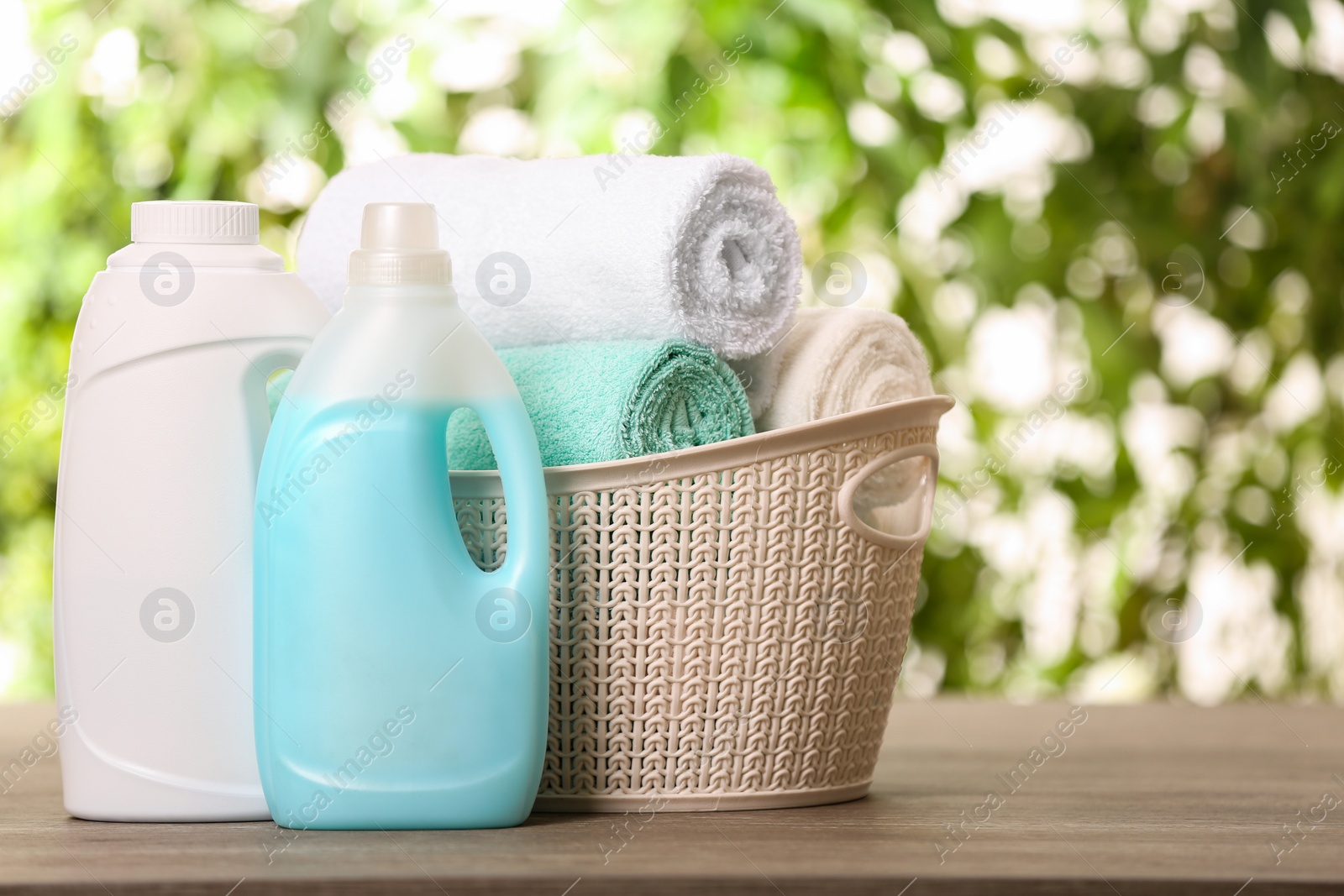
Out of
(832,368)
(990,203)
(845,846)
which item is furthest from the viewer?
(990,203)

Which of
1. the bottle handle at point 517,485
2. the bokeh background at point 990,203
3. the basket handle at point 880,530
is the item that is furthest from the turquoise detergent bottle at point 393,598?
the bokeh background at point 990,203

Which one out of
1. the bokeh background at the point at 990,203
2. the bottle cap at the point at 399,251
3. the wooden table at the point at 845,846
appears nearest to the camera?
the wooden table at the point at 845,846

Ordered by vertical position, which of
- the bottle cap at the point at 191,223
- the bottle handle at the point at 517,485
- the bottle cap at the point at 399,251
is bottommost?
the bottle handle at the point at 517,485

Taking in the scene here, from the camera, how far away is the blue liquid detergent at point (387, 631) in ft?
1.69

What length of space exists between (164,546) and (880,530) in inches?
12.5

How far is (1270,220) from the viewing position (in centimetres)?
129

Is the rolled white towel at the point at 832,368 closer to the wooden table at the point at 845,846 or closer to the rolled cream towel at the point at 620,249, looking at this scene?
the rolled cream towel at the point at 620,249

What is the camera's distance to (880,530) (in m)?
0.63

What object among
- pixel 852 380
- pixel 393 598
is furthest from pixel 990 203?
pixel 393 598

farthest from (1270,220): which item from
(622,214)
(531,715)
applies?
(531,715)

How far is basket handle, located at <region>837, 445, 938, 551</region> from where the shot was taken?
583mm

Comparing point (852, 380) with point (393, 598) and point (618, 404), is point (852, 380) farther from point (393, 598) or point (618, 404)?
point (393, 598)

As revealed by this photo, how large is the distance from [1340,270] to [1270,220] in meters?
0.09

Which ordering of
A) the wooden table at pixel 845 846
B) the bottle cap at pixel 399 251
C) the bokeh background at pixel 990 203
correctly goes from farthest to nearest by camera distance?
the bokeh background at pixel 990 203, the bottle cap at pixel 399 251, the wooden table at pixel 845 846
